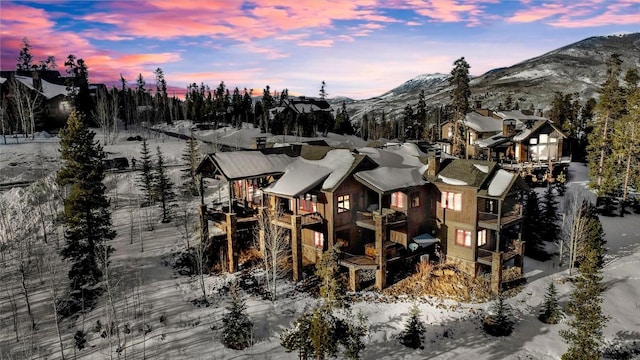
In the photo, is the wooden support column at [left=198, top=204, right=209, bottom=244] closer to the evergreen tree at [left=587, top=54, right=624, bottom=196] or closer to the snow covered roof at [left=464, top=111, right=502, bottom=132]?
the snow covered roof at [left=464, top=111, right=502, bottom=132]

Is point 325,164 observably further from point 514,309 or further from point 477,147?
point 477,147

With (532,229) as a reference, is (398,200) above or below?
above

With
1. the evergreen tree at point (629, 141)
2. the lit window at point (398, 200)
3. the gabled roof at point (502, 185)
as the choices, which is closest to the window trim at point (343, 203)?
the lit window at point (398, 200)

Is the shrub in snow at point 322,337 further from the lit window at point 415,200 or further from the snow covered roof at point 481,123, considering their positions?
the snow covered roof at point 481,123

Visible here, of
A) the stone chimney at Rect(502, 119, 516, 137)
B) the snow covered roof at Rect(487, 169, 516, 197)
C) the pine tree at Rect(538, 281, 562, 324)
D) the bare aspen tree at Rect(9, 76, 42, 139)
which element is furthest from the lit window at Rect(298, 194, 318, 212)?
the bare aspen tree at Rect(9, 76, 42, 139)

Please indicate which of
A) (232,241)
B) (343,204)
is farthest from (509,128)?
(232,241)

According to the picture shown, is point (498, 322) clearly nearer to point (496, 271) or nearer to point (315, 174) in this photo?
point (496, 271)

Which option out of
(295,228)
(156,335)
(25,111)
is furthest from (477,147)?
(25,111)
